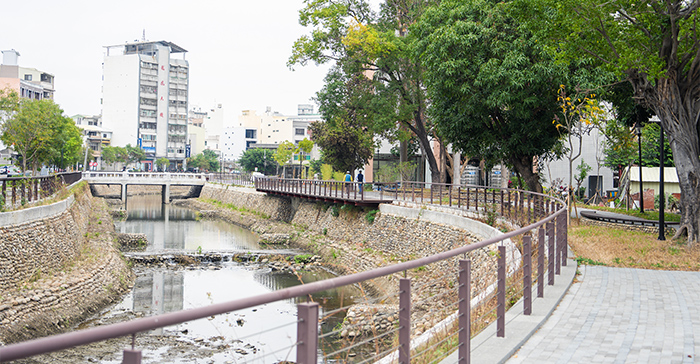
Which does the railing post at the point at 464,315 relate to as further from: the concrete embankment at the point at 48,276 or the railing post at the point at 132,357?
the concrete embankment at the point at 48,276

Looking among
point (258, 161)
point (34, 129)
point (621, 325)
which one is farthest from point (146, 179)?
point (621, 325)

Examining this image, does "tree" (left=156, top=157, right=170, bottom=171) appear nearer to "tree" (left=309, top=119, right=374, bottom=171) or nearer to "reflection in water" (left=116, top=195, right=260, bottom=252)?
"reflection in water" (left=116, top=195, right=260, bottom=252)

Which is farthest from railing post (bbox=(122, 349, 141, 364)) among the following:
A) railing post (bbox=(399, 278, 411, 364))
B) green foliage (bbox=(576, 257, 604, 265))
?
green foliage (bbox=(576, 257, 604, 265))

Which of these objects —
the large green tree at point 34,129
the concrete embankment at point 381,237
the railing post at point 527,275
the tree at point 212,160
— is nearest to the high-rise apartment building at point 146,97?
the tree at point 212,160

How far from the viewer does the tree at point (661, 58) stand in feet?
50.0

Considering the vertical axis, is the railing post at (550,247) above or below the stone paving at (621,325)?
above

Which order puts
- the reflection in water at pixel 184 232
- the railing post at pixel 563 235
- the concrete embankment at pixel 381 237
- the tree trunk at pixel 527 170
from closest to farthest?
the railing post at pixel 563 235
the concrete embankment at pixel 381 237
the tree trunk at pixel 527 170
the reflection in water at pixel 184 232

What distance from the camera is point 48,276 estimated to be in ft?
55.6

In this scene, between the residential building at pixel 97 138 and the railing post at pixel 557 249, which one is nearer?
the railing post at pixel 557 249

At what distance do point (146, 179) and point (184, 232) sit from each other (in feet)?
97.2

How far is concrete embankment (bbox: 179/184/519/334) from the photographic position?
1586 cm

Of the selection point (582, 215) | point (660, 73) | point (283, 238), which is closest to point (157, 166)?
point (283, 238)

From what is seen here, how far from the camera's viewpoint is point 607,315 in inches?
293

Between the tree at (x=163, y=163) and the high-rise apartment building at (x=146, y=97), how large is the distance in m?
1.75
